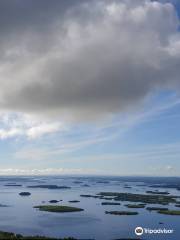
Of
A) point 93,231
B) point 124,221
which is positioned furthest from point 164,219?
point 93,231

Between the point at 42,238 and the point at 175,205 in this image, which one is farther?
the point at 175,205

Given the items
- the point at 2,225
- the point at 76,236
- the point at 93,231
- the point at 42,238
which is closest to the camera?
the point at 42,238

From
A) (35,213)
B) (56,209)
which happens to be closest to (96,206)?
(56,209)

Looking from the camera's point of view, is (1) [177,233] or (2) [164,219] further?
(2) [164,219]

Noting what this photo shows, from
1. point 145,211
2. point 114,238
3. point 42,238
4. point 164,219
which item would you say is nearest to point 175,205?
point 145,211

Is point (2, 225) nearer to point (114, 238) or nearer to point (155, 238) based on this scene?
point (114, 238)

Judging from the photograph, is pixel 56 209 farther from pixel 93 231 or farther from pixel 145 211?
pixel 93 231

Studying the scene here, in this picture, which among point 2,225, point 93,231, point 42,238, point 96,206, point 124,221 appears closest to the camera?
point 42,238

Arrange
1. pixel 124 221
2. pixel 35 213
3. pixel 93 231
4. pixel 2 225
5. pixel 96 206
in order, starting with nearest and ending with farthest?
pixel 93 231 < pixel 2 225 < pixel 124 221 < pixel 35 213 < pixel 96 206

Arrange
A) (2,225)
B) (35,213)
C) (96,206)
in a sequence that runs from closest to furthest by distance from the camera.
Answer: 1. (2,225)
2. (35,213)
3. (96,206)
